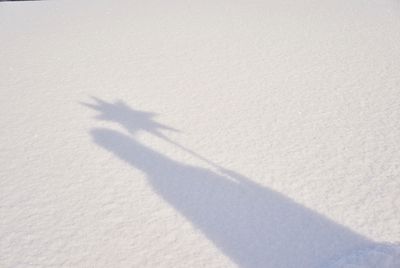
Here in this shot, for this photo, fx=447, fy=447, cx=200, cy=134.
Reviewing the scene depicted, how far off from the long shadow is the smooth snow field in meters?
0.02

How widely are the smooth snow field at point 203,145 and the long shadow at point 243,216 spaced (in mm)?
20

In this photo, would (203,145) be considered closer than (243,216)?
No

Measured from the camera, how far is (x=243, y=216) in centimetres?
557

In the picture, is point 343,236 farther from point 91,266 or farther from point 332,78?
point 332,78

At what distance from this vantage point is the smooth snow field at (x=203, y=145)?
17.0 feet

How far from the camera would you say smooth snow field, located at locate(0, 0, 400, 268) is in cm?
519

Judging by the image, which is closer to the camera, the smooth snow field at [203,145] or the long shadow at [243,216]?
the long shadow at [243,216]

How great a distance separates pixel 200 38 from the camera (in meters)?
12.0

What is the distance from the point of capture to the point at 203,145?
7145 millimetres

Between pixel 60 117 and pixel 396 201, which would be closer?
pixel 396 201

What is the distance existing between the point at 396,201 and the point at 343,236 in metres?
1.07

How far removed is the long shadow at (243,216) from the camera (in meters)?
4.98

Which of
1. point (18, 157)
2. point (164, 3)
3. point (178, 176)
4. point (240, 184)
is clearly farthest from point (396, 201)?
point (164, 3)

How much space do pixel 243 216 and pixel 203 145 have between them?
185 centimetres
